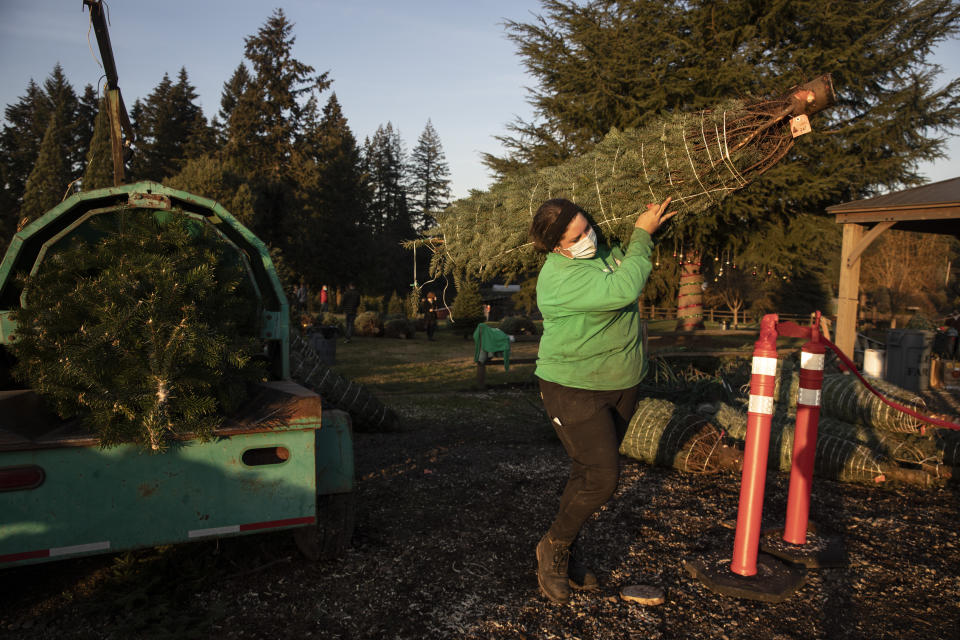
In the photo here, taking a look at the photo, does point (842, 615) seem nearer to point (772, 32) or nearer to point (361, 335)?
point (772, 32)

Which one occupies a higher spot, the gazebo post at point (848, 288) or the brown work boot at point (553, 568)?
the gazebo post at point (848, 288)

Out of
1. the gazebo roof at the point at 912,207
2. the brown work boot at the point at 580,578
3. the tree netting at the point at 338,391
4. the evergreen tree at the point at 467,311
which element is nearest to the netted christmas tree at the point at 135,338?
the brown work boot at the point at 580,578

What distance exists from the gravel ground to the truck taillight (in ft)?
2.10

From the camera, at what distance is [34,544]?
2549 millimetres

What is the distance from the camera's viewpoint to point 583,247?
2.93 meters

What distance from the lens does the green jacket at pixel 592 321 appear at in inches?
108

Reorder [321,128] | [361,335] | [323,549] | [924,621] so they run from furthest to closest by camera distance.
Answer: [321,128]
[361,335]
[323,549]
[924,621]

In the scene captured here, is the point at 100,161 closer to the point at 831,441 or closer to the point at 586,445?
the point at 831,441

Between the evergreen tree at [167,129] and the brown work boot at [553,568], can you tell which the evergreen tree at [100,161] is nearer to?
the evergreen tree at [167,129]

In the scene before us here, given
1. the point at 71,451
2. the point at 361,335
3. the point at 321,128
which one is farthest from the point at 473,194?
the point at 321,128

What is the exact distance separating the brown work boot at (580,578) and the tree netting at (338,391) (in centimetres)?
347

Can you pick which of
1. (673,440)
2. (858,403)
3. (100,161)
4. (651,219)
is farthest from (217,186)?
(651,219)

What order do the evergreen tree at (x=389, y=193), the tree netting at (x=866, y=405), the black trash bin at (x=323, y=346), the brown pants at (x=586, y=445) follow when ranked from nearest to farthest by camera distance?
the brown pants at (x=586, y=445) → the tree netting at (x=866, y=405) → the black trash bin at (x=323, y=346) → the evergreen tree at (x=389, y=193)

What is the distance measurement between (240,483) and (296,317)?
1059 cm
